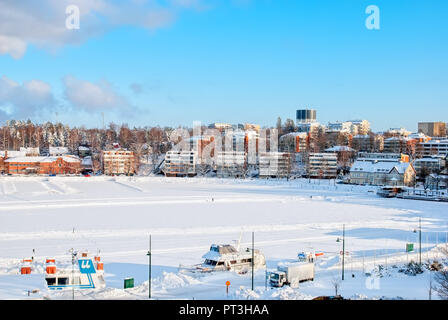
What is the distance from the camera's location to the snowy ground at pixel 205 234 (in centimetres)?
999

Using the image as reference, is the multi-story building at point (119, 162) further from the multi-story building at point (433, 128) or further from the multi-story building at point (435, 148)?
the multi-story building at point (433, 128)

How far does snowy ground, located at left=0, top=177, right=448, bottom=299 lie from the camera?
393 inches

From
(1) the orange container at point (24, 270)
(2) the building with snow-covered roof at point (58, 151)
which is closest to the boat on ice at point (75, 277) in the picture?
(1) the orange container at point (24, 270)

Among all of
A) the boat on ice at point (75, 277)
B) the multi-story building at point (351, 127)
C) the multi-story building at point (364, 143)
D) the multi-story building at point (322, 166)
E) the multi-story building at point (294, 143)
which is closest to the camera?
the boat on ice at point (75, 277)

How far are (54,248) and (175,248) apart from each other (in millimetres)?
4010

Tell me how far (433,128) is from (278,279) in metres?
127

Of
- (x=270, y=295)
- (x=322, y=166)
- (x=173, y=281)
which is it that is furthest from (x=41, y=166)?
(x=270, y=295)

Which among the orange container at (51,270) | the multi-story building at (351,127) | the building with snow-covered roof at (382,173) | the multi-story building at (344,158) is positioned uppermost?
the multi-story building at (351,127)

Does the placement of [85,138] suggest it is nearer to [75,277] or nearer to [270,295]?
[75,277]

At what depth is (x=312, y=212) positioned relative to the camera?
24328mm

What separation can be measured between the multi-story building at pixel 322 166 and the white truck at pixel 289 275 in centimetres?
4226

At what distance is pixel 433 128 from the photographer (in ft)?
402

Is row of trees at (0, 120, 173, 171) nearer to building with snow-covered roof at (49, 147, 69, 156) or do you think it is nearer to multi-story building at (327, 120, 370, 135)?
building with snow-covered roof at (49, 147, 69, 156)

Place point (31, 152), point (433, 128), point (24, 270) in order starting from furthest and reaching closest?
1. point (433, 128)
2. point (31, 152)
3. point (24, 270)
